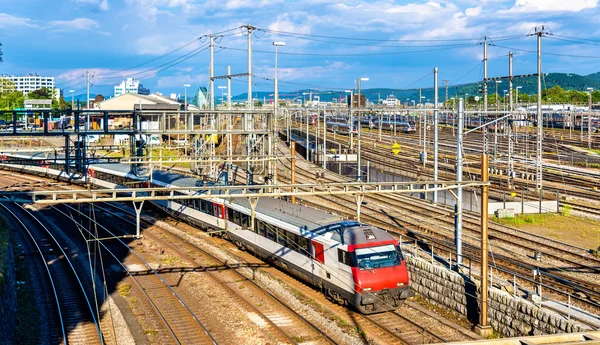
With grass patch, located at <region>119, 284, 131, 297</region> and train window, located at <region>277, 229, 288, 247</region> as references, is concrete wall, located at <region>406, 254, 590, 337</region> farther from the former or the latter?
grass patch, located at <region>119, 284, 131, 297</region>

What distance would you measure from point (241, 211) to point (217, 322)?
742cm

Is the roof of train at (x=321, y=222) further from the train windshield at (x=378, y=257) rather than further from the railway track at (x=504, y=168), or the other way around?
the railway track at (x=504, y=168)

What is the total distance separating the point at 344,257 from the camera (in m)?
16.6

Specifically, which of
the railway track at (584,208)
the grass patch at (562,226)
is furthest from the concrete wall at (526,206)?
the railway track at (584,208)

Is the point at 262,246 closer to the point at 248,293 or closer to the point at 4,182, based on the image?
the point at 248,293

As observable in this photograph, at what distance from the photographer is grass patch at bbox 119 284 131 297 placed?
60.6ft

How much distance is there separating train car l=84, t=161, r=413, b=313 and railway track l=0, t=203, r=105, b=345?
5.08m

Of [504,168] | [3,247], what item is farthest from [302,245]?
[504,168]

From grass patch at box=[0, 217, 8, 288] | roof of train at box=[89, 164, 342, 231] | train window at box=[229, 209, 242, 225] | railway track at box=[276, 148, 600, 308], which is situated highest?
roof of train at box=[89, 164, 342, 231]

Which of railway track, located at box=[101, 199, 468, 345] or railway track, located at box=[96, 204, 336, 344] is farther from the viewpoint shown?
railway track, located at box=[96, 204, 336, 344]

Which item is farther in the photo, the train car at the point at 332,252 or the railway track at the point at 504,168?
the railway track at the point at 504,168

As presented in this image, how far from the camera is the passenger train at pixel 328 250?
53.3ft

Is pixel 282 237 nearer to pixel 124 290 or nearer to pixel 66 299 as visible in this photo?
pixel 124 290

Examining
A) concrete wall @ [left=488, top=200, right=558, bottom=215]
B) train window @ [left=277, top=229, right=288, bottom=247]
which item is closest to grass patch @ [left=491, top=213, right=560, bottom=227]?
concrete wall @ [left=488, top=200, right=558, bottom=215]
